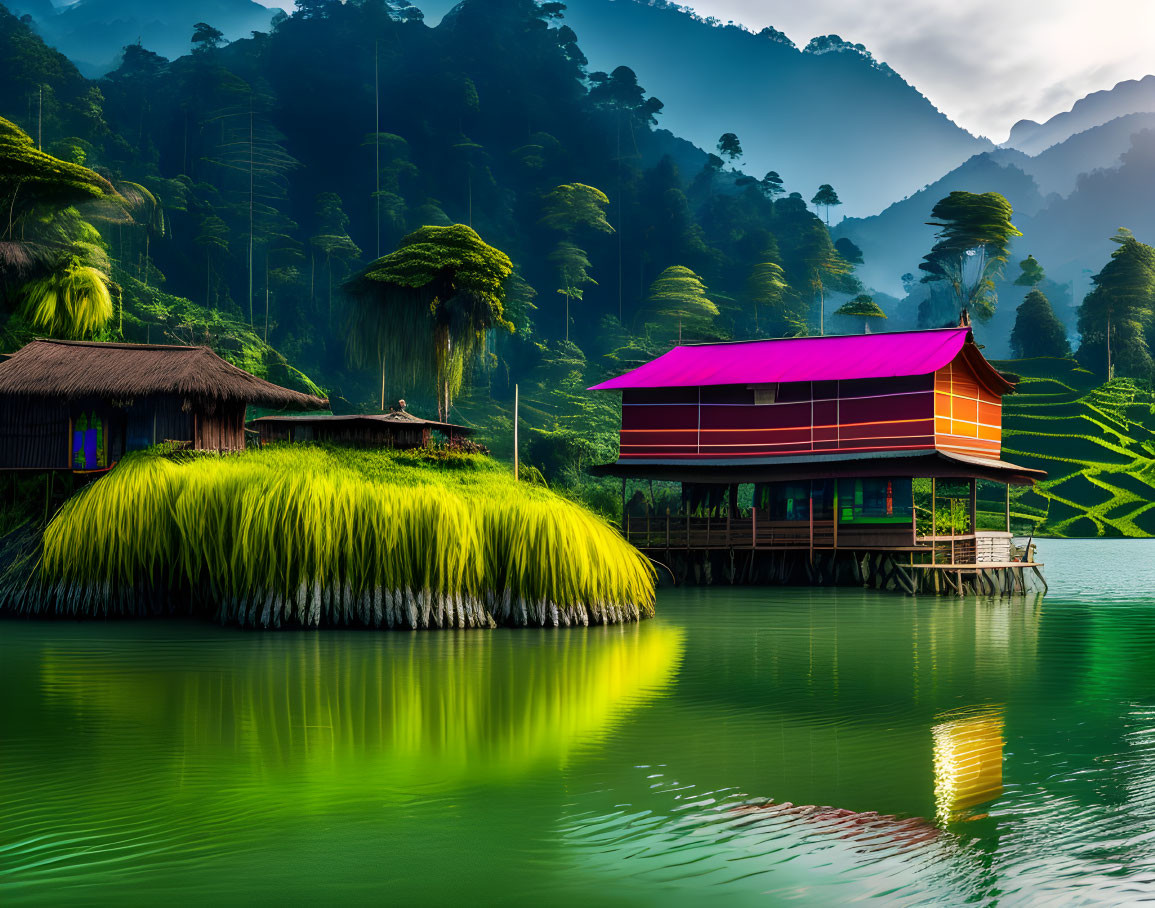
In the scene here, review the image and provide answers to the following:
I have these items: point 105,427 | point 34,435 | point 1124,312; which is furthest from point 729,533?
point 1124,312

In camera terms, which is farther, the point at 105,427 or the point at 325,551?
the point at 105,427

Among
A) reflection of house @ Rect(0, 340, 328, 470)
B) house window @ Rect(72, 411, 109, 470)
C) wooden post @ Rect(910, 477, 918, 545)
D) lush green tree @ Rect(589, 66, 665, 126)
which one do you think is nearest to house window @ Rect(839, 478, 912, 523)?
wooden post @ Rect(910, 477, 918, 545)

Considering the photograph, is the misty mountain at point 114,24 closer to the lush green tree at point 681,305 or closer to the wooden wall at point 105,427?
the lush green tree at point 681,305

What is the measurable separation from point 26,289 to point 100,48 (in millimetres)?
165236

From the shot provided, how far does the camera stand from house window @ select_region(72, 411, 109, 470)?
1123 inches

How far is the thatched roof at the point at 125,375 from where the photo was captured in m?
27.3

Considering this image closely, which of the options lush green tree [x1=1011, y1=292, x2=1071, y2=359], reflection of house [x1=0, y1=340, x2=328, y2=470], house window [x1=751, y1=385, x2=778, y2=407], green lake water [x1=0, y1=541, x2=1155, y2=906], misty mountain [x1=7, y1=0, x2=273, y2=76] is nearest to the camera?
green lake water [x1=0, y1=541, x2=1155, y2=906]

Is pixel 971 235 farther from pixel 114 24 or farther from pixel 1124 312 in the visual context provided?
pixel 114 24

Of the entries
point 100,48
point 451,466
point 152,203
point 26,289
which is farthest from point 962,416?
point 100,48

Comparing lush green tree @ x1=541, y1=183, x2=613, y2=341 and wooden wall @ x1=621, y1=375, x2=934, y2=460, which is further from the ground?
lush green tree @ x1=541, y1=183, x2=613, y2=341

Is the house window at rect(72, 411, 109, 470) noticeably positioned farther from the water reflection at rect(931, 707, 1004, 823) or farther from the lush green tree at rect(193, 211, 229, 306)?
the lush green tree at rect(193, 211, 229, 306)

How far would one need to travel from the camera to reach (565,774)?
33.8 feet

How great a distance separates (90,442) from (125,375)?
2204 millimetres

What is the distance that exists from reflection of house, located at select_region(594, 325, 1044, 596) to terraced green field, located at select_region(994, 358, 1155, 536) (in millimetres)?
34808
